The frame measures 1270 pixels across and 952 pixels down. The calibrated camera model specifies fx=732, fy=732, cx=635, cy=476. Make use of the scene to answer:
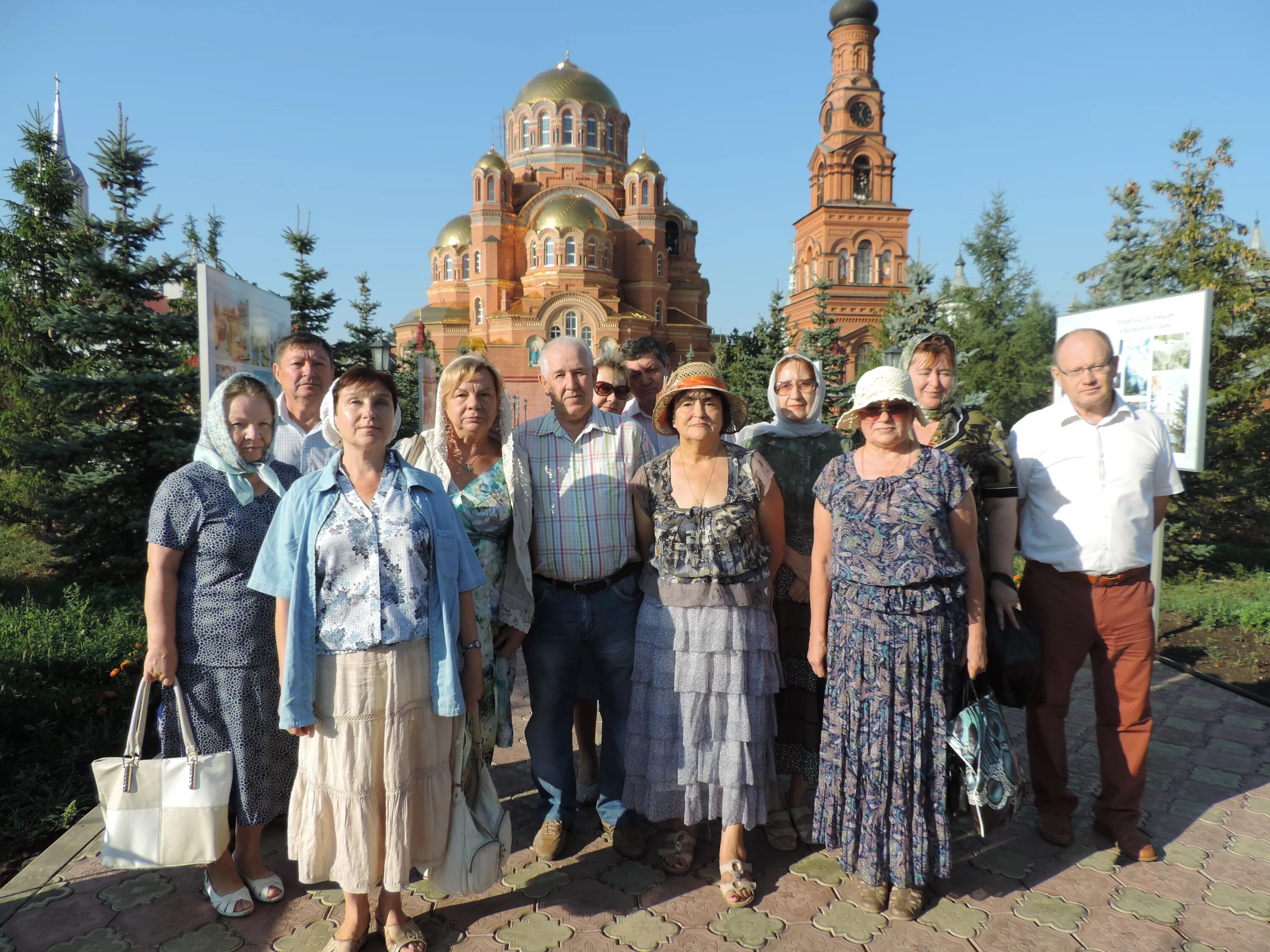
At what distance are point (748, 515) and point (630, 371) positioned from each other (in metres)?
1.81

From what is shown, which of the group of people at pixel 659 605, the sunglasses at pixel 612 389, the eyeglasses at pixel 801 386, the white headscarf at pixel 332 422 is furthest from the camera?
the sunglasses at pixel 612 389

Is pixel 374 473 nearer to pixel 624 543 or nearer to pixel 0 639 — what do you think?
pixel 624 543

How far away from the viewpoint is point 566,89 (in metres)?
46.2

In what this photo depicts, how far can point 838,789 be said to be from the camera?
2771 mm

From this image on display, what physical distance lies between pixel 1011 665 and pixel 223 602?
2995 millimetres

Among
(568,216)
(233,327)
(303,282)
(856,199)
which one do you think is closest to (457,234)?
(568,216)

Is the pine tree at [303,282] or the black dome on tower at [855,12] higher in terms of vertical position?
the black dome on tower at [855,12]

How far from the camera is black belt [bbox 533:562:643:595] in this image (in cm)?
307

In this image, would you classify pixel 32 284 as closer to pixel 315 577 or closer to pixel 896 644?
pixel 315 577

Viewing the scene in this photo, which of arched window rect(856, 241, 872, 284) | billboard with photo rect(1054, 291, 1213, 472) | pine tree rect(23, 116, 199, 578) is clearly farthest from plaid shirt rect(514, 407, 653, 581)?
arched window rect(856, 241, 872, 284)

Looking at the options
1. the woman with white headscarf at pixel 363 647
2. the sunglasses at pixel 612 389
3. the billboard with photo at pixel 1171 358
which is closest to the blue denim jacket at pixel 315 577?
the woman with white headscarf at pixel 363 647

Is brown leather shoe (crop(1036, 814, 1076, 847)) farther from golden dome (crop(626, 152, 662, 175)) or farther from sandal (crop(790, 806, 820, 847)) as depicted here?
golden dome (crop(626, 152, 662, 175))

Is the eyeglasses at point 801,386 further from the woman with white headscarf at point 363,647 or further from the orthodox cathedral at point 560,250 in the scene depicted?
the orthodox cathedral at point 560,250

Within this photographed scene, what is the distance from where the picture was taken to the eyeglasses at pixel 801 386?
340 cm
